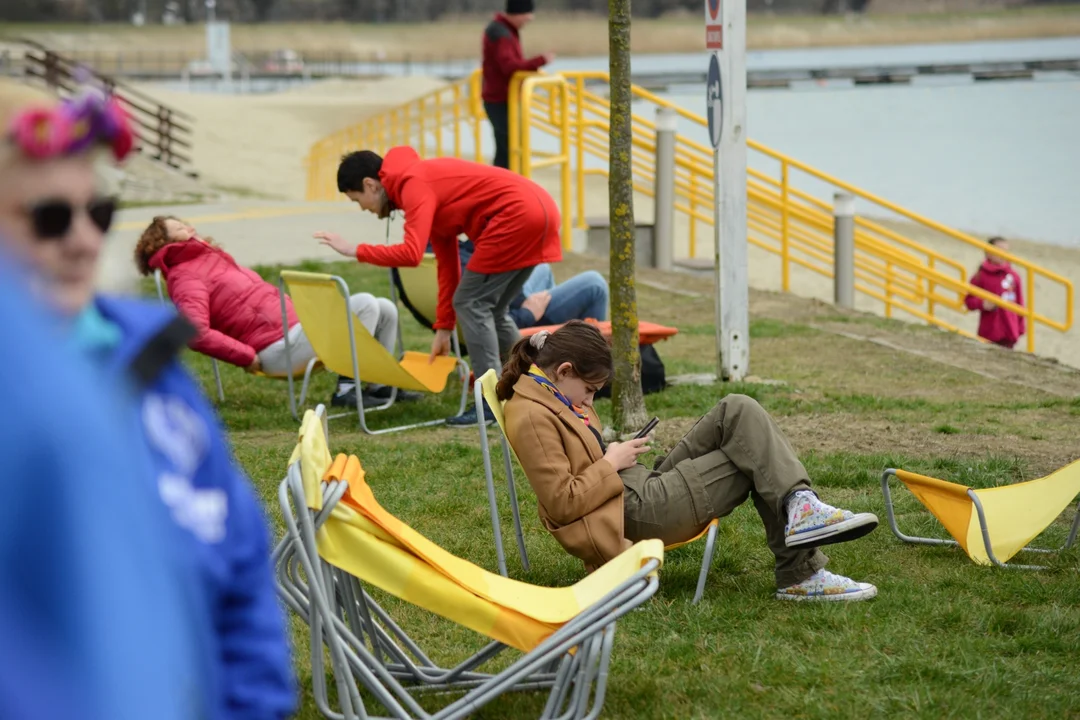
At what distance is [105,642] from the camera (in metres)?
0.91

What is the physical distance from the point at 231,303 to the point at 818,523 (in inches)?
153

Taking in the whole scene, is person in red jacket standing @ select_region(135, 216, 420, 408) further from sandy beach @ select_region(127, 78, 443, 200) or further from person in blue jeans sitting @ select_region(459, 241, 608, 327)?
sandy beach @ select_region(127, 78, 443, 200)

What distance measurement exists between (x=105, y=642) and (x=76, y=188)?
48 centimetres

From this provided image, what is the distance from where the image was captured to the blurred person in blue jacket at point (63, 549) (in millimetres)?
874

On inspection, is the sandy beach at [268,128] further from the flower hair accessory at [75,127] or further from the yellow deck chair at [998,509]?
the flower hair accessory at [75,127]

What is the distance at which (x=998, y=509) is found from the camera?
445 centimetres

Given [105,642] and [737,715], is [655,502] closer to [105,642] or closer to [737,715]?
[737,715]

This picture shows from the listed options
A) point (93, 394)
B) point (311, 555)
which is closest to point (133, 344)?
point (93, 394)

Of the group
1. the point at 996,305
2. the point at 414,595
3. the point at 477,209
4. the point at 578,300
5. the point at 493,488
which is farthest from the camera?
the point at 996,305

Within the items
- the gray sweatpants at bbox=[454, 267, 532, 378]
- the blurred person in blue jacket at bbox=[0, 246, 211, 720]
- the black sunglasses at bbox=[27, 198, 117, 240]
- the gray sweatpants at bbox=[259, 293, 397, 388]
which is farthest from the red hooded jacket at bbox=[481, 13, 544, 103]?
the blurred person in blue jacket at bbox=[0, 246, 211, 720]

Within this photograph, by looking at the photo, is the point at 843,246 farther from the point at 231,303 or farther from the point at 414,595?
the point at 414,595

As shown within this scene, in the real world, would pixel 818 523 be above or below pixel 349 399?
above

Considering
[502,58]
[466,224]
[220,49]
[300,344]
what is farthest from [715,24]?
[220,49]

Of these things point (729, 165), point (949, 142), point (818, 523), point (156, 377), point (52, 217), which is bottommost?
point (949, 142)
